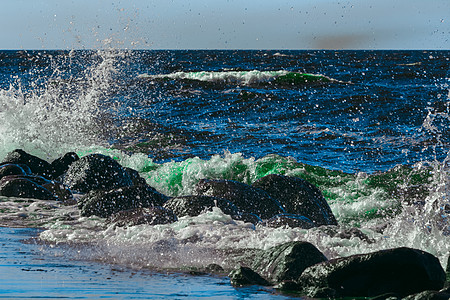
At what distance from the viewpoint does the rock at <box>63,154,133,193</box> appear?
797 centimetres

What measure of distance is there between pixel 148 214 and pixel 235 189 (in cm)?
148

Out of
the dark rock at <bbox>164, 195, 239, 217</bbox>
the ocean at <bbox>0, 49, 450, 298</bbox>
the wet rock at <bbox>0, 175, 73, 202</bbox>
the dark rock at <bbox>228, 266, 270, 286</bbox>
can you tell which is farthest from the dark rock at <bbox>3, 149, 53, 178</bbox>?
the dark rock at <bbox>228, 266, 270, 286</bbox>

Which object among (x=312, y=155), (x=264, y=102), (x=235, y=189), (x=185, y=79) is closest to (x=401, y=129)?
(x=312, y=155)

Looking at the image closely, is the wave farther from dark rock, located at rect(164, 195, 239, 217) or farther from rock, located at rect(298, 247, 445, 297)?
rock, located at rect(298, 247, 445, 297)

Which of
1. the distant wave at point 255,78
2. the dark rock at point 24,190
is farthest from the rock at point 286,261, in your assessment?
the distant wave at point 255,78

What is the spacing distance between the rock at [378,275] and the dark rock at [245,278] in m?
0.32

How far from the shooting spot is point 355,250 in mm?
4793

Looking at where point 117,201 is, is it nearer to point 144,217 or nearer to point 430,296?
point 144,217

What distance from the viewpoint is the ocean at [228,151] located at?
4871 mm

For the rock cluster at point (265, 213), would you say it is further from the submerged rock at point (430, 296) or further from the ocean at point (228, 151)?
the ocean at point (228, 151)

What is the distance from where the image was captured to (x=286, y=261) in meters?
4.01

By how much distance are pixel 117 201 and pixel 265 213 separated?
5.56ft

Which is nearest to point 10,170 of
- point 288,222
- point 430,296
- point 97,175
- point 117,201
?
point 97,175

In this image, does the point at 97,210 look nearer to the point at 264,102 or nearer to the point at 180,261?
the point at 180,261
